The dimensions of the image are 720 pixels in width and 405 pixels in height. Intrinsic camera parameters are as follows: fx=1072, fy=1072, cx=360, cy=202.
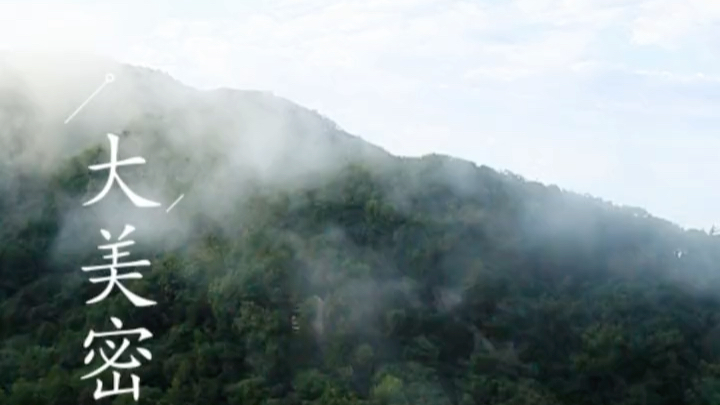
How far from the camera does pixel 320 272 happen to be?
19.2 m

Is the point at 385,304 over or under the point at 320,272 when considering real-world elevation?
under

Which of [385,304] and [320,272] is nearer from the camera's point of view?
[385,304]

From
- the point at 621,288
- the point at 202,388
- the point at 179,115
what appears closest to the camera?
the point at 202,388

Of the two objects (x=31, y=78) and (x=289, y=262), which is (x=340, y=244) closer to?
(x=289, y=262)

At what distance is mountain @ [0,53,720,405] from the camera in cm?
1777

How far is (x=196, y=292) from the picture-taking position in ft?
64.1

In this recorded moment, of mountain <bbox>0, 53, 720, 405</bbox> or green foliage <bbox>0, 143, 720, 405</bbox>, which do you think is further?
mountain <bbox>0, 53, 720, 405</bbox>

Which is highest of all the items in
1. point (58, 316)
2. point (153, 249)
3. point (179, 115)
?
point (179, 115)

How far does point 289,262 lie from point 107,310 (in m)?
3.44

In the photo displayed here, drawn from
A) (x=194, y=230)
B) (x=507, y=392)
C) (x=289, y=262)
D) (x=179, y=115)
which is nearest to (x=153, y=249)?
(x=194, y=230)

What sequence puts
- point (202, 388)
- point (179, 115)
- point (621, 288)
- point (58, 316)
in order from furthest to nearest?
point (179, 115)
point (621, 288)
point (58, 316)
point (202, 388)

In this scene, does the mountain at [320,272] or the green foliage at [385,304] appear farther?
the mountain at [320,272]

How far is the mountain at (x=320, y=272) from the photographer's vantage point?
699 inches

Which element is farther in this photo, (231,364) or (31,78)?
(31,78)
